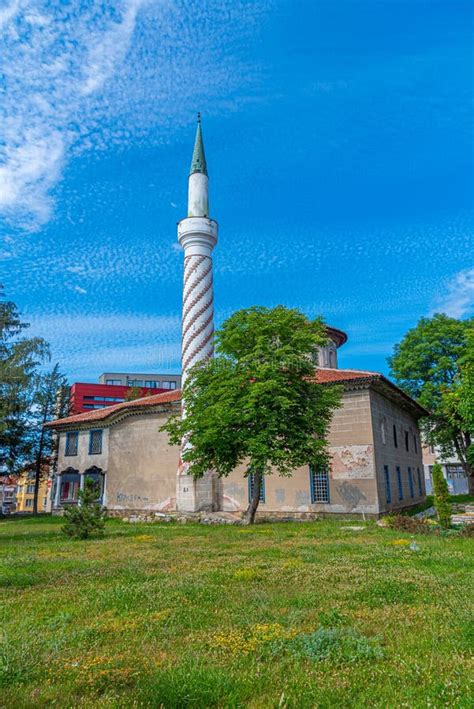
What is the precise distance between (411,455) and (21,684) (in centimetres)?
3395

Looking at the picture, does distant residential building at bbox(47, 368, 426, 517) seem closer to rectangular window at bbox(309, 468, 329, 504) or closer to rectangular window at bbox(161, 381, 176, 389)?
rectangular window at bbox(309, 468, 329, 504)

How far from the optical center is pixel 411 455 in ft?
115

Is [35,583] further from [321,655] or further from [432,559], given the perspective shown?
[432,559]

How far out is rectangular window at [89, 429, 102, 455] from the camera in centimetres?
3425

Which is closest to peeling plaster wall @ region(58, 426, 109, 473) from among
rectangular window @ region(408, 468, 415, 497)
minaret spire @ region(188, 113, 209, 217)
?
minaret spire @ region(188, 113, 209, 217)

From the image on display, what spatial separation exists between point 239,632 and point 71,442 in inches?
1287

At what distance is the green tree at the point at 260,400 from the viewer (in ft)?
65.9

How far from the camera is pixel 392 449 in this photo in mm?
28859

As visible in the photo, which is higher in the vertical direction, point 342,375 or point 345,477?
point 342,375

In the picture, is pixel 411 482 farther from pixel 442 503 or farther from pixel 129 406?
pixel 129 406

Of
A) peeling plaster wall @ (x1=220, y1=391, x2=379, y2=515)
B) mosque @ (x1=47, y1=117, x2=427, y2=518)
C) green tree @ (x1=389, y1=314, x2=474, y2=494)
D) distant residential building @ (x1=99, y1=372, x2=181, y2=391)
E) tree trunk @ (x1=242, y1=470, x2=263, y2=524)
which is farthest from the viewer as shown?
distant residential building @ (x1=99, y1=372, x2=181, y2=391)

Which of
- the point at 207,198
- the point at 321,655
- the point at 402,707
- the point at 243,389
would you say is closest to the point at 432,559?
the point at 321,655

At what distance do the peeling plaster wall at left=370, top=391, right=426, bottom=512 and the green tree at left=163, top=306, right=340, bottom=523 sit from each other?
13.9ft

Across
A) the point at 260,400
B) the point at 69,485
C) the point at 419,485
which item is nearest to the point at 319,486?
the point at 260,400
